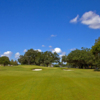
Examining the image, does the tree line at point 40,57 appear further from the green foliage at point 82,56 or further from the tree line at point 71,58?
the green foliage at point 82,56

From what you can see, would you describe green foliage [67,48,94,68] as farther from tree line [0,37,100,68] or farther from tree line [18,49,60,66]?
tree line [18,49,60,66]

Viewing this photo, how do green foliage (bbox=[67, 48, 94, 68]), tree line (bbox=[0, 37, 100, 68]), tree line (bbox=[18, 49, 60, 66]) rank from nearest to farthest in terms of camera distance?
tree line (bbox=[0, 37, 100, 68]) → green foliage (bbox=[67, 48, 94, 68]) → tree line (bbox=[18, 49, 60, 66])

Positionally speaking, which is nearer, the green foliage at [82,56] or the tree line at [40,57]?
the green foliage at [82,56]

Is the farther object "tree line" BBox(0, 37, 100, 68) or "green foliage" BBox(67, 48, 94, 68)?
"green foliage" BBox(67, 48, 94, 68)

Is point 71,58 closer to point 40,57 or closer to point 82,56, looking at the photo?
point 82,56

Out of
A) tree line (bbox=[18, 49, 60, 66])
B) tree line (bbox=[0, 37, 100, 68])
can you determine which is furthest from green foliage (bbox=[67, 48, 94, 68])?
tree line (bbox=[18, 49, 60, 66])

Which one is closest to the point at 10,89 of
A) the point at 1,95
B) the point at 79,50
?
the point at 1,95

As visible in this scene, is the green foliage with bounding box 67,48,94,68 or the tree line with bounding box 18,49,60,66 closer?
the green foliage with bounding box 67,48,94,68

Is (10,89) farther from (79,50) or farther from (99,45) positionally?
(79,50)

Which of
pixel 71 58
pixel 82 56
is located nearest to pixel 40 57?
pixel 71 58

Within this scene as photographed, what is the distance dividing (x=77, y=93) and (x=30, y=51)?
92853 millimetres

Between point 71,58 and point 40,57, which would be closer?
point 71,58

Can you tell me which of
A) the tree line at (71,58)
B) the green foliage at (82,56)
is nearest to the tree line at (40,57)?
the tree line at (71,58)

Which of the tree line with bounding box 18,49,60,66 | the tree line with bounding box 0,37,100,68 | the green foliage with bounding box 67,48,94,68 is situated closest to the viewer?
the tree line with bounding box 0,37,100,68
